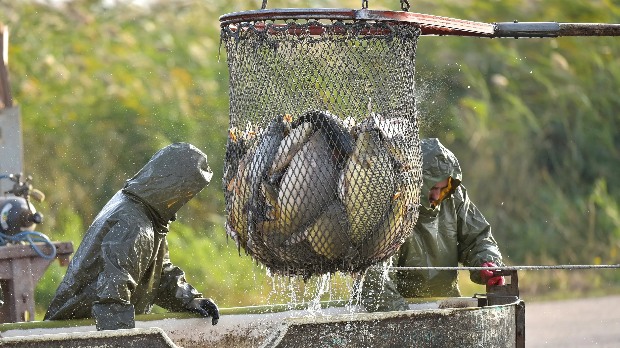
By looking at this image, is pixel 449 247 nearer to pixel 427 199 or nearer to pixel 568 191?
pixel 427 199

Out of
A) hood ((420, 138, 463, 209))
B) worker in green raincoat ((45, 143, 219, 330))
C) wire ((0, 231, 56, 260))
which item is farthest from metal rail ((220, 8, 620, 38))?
wire ((0, 231, 56, 260))

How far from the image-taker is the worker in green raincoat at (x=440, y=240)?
4.77 m

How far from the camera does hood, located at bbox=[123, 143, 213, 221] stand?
443cm

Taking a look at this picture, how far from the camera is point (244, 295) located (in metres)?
8.41

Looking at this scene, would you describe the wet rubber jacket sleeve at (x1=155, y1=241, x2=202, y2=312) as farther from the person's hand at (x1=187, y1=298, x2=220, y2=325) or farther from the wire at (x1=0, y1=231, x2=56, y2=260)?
the wire at (x1=0, y1=231, x2=56, y2=260)

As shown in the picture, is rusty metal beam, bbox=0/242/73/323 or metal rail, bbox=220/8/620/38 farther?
rusty metal beam, bbox=0/242/73/323

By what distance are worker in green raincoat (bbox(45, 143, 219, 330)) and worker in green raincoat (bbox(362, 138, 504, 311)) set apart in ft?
3.52

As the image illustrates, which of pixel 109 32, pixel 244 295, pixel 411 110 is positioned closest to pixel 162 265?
pixel 411 110

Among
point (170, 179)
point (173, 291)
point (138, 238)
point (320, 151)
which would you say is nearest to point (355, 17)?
point (320, 151)

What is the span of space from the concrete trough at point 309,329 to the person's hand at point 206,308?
0.04m

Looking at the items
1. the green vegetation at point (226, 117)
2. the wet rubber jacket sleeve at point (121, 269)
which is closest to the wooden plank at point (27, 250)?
the wet rubber jacket sleeve at point (121, 269)

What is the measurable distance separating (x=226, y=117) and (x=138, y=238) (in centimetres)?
520

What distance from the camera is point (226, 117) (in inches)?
370

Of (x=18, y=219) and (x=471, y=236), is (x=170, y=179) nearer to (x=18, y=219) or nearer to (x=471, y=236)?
(x=18, y=219)
